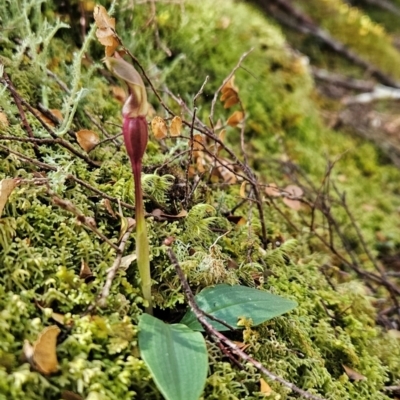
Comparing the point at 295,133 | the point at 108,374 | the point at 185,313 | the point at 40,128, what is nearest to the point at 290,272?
the point at 185,313

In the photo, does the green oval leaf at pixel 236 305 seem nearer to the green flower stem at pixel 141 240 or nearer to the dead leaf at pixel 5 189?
the green flower stem at pixel 141 240

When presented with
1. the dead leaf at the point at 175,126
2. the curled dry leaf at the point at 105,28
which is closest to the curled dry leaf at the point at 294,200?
the dead leaf at the point at 175,126

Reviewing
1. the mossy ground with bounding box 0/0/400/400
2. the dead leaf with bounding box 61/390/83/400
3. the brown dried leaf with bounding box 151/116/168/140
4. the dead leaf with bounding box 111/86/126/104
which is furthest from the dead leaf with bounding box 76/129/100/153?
the dead leaf with bounding box 61/390/83/400

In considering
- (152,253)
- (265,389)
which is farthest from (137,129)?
(265,389)

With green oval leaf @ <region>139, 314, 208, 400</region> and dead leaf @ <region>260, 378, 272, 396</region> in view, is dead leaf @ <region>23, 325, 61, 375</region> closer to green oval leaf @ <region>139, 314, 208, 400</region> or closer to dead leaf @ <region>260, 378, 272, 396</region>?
green oval leaf @ <region>139, 314, 208, 400</region>

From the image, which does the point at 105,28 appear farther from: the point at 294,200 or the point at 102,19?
the point at 294,200
